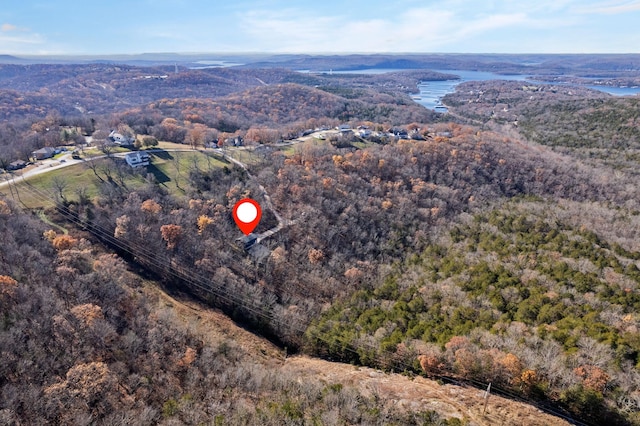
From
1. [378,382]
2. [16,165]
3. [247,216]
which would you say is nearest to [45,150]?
[16,165]

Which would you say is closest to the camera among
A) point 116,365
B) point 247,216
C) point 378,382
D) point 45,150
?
point 116,365

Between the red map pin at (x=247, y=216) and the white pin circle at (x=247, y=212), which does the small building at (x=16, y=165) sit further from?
the white pin circle at (x=247, y=212)

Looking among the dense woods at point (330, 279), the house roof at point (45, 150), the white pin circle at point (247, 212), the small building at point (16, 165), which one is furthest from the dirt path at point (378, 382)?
the house roof at point (45, 150)

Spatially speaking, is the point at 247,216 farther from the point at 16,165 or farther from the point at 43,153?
the point at 43,153

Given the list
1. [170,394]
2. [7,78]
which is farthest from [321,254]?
[7,78]

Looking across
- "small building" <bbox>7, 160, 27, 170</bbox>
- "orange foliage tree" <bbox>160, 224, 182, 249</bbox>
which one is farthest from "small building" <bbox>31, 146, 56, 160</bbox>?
"orange foliage tree" <bbox>160, 224, 182, 249</bbox>

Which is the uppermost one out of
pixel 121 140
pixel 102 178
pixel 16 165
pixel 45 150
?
pixel 121 140

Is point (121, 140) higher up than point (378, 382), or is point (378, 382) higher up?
point (121, 140)
